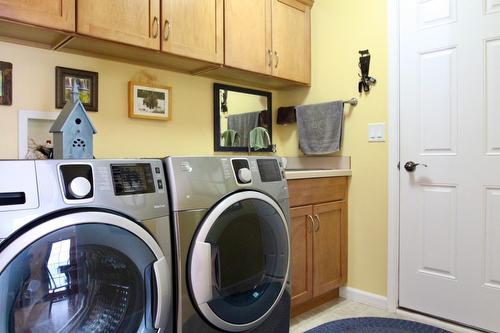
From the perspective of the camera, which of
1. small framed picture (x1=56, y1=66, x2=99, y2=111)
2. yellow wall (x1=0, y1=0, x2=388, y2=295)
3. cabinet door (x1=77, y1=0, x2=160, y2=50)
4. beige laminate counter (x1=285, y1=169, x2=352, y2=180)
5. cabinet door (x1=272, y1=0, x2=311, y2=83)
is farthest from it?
cabinet door (x1=272, y1=0, x2=311, y2=83)

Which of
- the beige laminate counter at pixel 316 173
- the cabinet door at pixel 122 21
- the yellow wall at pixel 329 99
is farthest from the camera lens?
the beige laminate counter at pixel 316 173

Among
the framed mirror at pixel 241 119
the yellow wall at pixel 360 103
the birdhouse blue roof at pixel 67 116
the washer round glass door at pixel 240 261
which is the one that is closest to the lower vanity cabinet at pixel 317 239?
the yellow wall at pixel 360 103

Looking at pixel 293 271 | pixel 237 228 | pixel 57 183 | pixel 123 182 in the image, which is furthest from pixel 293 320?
pixel 57 183

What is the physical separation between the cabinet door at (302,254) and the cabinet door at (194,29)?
1.05m

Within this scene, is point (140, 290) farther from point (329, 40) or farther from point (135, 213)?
point (329, 40)

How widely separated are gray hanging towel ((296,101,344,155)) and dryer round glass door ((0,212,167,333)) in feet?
5.68

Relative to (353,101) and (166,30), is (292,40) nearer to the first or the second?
(353,101)

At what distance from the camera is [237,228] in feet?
4.65

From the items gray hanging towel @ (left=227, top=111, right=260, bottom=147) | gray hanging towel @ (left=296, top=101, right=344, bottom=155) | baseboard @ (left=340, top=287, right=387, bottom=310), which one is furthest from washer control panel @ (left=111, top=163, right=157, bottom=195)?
baseboard @ (left=340, top=287, right=387, bottom=310)

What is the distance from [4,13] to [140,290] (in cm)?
120

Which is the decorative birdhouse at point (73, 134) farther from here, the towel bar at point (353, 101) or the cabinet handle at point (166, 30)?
the towel bar at point (353, 101)

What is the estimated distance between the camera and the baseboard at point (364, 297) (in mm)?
2357

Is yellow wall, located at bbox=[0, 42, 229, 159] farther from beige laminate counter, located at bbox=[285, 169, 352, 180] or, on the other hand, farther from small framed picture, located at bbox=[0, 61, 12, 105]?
beige laminate counter, located at bbox=[285, 169, 352, 180]

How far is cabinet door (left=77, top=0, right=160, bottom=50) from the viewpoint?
5.26 feet
